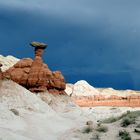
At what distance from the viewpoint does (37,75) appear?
1903 inches

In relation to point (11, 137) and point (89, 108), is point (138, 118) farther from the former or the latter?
point (89, 108)

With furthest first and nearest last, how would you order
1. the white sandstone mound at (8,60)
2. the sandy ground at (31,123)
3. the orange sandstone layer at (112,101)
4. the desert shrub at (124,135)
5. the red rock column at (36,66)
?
the white sandstone mound at (8,60)
the orange sandstone layer at (112,101)
the red rock column at (36,66)
the sandy ground at (31,123)
the desert shrub at (124,135)

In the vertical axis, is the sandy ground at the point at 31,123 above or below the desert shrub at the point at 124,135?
above

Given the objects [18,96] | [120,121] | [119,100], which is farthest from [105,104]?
[120,121]

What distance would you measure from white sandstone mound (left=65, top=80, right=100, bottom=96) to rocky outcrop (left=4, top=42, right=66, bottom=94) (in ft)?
206

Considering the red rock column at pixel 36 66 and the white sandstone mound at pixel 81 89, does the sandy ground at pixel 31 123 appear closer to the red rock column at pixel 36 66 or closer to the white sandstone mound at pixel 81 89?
the red rock column at pixel 36 66

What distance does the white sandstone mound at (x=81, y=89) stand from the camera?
113875mm

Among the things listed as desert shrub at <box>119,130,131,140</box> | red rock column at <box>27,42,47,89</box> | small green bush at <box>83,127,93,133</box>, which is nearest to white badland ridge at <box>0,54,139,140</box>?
small green bush at <box>83,127,93,133</box>

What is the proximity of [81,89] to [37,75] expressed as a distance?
227ft

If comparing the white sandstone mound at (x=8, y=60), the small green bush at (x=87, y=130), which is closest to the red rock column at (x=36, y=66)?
the small green bush at (x=87, y=130)

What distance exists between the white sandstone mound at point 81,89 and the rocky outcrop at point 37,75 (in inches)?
2468

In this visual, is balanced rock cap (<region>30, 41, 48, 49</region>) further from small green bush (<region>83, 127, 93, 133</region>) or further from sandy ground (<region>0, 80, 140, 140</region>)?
small green bush (<region>83, 127, 93, 133</region>)

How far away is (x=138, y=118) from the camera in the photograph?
28.5 metres

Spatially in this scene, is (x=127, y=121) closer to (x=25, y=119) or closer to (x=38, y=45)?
(x=25, y=119)
